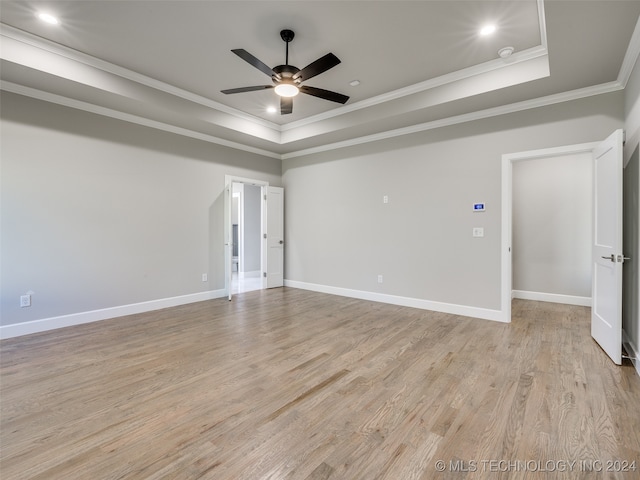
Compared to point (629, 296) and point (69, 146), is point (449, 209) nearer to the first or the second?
point (629, 296)

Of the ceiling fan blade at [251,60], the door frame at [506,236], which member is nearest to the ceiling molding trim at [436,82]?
the door frame at [506,236]

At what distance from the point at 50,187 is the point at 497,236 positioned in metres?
5.78

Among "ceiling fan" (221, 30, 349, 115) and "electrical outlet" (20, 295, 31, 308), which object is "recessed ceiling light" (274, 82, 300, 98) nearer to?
"ceiling fan" (221, 30, 349, 115)

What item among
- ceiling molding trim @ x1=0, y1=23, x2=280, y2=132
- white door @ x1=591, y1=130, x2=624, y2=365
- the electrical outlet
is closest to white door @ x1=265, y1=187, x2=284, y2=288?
ceiling molding trim @ x1=0, y1=23, x2=280, y2=132

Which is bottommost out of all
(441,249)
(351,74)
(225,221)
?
(441,249)

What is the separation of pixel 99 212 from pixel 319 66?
11.6ft

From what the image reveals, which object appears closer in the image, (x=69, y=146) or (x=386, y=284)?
(x=69, y=146)

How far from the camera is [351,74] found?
12.5 feet

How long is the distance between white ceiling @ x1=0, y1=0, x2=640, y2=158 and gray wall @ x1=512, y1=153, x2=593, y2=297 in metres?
2.02

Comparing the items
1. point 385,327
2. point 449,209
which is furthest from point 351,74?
point 385,327

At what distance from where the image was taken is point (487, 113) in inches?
165

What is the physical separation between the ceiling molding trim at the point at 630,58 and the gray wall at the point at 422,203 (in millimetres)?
285

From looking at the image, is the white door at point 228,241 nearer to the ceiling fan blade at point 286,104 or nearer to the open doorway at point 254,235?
the open doorway at point 254,235

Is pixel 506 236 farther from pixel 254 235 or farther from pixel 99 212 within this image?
pixel 254 235
